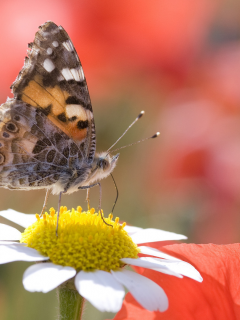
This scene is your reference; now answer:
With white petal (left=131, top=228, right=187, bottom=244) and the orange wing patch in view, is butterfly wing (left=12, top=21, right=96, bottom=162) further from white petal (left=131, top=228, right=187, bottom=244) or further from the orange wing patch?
white petal (left=131, top=228, right=187, bottom=244)

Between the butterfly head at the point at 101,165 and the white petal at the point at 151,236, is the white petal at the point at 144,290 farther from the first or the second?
the butterfly head at the point at 101,165

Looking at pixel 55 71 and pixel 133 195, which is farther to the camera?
pixel 133 195

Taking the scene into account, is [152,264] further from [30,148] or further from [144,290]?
[30,148]

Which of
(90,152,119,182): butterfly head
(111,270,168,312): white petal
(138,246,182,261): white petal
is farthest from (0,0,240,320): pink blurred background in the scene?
(111,270,168,312): white petal

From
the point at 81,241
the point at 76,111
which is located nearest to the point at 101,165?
the point at 76,111

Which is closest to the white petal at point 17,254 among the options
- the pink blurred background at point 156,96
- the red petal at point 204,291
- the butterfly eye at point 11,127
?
the red petal at point 204,291

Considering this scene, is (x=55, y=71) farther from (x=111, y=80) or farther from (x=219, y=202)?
(x=219, y=202)

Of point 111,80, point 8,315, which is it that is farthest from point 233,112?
point 8,315
